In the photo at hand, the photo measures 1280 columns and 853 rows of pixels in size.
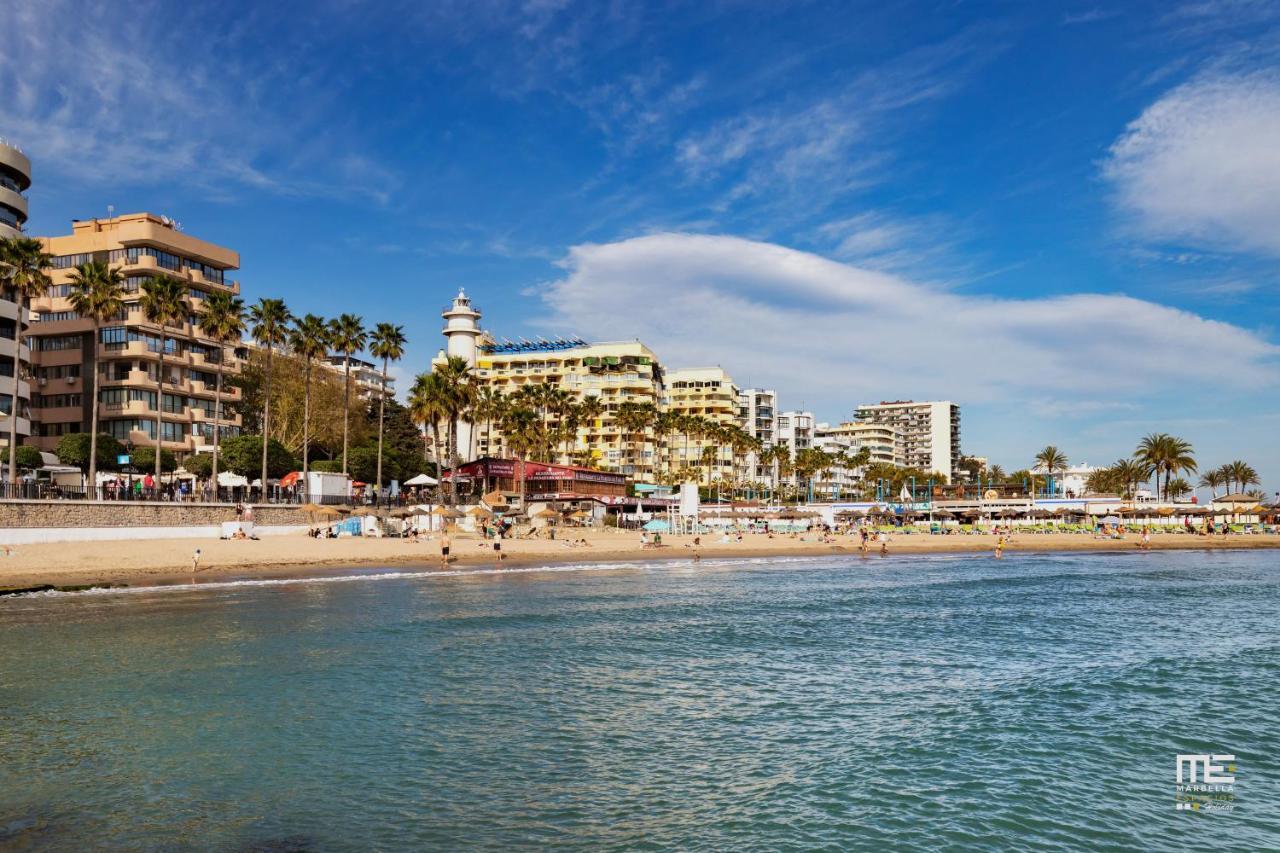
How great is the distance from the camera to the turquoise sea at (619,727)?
11.7m

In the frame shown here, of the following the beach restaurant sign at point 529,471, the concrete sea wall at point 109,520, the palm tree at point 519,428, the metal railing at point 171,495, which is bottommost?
the concrete sea wall at point 109,520

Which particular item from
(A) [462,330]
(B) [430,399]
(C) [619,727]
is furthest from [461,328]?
(C) [619,727]

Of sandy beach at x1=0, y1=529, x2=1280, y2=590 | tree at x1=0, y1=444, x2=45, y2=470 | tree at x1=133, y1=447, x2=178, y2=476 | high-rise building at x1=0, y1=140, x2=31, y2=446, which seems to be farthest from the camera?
tree at x1=133, y1=447, x2=178, y2=476

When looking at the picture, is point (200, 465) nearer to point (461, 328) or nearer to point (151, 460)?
point (151, 460)

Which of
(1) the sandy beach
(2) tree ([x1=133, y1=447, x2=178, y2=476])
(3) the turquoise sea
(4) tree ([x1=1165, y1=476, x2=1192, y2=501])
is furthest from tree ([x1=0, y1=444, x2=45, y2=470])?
(4) tree ([x1=1165, y1=476, x2=1192, y2=501])

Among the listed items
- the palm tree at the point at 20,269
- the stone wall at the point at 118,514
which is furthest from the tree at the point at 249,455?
the palm tree at the point at 20,269

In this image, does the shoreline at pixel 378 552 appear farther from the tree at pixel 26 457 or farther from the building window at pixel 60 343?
the building window at pixel 60 343

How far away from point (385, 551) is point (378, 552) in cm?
81

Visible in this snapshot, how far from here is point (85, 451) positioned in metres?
59.4

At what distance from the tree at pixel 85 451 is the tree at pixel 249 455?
773cm

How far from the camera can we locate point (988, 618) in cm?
3222

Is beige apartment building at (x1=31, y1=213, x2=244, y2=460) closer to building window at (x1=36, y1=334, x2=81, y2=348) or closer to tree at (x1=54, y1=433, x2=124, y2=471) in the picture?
building window at (x1=36, y1=334, x2=81, y2=348)

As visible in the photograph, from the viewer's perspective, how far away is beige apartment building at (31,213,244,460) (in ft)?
229

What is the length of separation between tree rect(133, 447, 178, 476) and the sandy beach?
15835mm
